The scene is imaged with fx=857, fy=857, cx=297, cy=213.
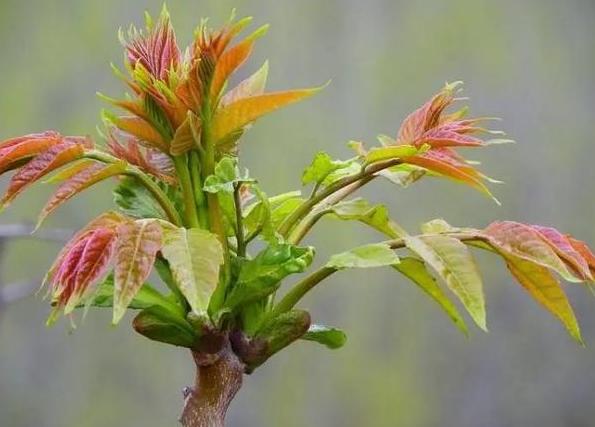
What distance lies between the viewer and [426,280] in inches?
21.9

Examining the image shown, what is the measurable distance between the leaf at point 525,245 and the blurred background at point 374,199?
1.28 meters

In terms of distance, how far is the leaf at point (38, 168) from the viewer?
1.59 feet

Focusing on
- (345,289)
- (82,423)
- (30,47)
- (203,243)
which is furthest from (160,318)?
(30,47)

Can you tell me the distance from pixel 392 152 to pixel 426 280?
0.10m

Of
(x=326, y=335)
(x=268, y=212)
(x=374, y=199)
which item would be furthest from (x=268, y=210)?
(x=374, y=199)

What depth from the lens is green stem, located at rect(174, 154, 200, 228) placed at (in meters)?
0.54

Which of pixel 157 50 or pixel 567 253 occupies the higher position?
pixel 157 50

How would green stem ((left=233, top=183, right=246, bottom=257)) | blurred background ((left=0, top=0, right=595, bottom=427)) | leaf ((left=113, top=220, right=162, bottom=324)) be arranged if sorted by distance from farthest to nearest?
blurred background ((left=0, top=0, right=595, bottom=427))
green stem ((left=233, top=183, right=246, bottom=257))
leaf ((left=113, top=220, right=162, bottom=324))

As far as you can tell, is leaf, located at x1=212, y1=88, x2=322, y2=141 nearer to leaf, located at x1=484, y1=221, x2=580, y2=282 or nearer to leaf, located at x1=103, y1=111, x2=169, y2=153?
leaf, located at x1=103, y1=111, x2=169, y2=153

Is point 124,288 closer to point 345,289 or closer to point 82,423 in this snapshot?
point 345,289

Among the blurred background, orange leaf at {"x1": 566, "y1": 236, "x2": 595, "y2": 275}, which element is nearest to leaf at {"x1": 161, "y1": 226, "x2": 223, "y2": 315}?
orange leaf at {"x1": 566, "y1": 236, "x2": 595, "y2": 275}

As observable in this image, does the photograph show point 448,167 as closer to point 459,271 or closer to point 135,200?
point 459,271

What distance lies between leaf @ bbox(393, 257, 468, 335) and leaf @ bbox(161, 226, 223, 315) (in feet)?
0.46

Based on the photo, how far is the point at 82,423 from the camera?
1.83 meters
